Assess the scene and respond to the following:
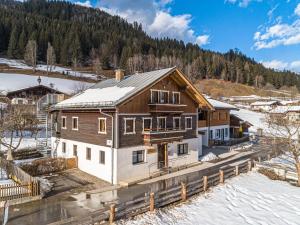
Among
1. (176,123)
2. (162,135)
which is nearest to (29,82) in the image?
(176,123)

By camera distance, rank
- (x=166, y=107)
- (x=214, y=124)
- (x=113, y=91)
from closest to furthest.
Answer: (x=166, y=107) < (x=113, y=91) < (x=214, y=124)

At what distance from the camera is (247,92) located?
135 metres

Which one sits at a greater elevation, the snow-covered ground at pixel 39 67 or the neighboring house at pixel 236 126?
the snow-covered ground at pixel 39 67

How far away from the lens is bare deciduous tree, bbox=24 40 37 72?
10806 centimetres

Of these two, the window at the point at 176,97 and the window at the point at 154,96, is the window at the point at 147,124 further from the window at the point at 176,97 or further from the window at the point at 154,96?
the window at the point at 176,97

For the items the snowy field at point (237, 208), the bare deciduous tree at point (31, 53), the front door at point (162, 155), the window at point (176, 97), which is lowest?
the snowy field at point (237, 208)

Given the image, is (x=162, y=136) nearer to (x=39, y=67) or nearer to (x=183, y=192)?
(x=183, y=192)

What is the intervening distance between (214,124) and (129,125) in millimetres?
21004

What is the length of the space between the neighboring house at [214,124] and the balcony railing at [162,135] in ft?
38.5

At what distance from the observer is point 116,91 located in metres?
27.0

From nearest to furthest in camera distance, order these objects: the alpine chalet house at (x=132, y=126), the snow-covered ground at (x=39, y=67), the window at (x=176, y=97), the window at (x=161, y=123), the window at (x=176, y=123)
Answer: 1. the alpine chalet house at (x=132, y=126)
2. the window at (x=161, y=123)
3. the window at (x=176, y=97)
4. the window at (x=176, y=123)
5. the snow-covered ground at (x=39, y=67)

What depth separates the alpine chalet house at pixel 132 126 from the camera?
79.7ft

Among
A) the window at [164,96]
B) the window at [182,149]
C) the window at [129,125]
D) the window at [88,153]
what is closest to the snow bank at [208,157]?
the window at [182,149]

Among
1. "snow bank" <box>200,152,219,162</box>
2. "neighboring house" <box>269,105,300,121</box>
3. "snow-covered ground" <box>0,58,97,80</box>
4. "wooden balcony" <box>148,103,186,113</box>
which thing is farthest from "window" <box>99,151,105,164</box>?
"snow-covered ground" <box>0,58,97,80</box>
